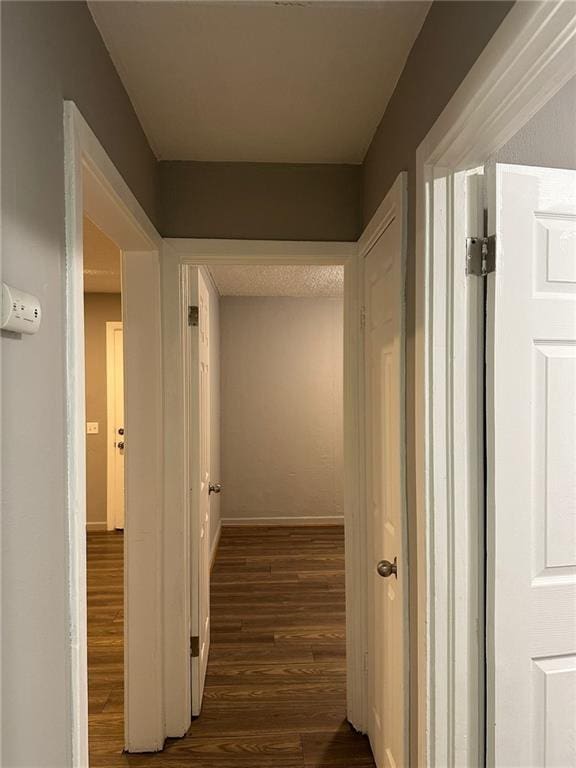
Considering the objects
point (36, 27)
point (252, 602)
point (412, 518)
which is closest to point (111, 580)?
point (252, 602)

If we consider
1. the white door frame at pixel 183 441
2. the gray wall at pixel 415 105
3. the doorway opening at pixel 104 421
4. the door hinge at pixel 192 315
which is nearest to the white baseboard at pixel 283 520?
the doorway opening at pixel 104 421

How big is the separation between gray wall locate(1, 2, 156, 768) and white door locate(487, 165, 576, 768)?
949 mm

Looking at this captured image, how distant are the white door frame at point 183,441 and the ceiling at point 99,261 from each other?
1.06m

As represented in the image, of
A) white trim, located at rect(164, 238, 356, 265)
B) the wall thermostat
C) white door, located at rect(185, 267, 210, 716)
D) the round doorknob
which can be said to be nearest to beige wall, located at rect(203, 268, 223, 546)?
white door, located at rect(185, 267, 210, 716)

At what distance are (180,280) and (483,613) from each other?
5.32 feet

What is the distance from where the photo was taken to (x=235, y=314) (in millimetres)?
5266

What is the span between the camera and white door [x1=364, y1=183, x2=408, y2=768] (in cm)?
146

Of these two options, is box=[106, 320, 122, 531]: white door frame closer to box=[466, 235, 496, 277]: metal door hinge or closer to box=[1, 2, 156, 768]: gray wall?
box=[1, 2, 156, 768]: gray wall

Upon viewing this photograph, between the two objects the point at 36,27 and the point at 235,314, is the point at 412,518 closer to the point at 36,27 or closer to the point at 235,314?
the point at 36,27

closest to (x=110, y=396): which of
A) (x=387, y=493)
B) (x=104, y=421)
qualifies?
(x=104, y=421)

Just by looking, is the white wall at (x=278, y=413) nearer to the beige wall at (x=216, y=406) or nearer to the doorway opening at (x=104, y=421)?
the beige wall at (x=216, y=406)

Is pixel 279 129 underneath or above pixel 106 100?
above

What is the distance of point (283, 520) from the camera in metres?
5.27

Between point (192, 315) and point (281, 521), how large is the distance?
3503 millimetres
